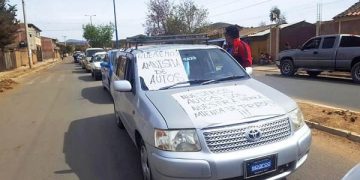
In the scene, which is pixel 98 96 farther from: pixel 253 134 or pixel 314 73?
pixel 253 134

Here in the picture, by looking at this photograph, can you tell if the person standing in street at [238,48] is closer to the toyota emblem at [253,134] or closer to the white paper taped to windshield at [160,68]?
the white paper taped to windshield at [160,68]

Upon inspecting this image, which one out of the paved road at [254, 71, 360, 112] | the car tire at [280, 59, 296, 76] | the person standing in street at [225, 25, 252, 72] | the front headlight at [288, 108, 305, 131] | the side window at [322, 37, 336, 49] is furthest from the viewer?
the car tire at [280, 59, 296, 76]

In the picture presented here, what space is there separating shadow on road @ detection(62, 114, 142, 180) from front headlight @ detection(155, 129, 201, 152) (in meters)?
1.29

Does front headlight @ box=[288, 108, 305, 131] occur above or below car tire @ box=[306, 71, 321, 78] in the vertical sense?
above

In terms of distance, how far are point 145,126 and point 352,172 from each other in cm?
233

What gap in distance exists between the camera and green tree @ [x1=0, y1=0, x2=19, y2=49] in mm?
32406

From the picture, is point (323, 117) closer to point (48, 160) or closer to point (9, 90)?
point (48, 160)

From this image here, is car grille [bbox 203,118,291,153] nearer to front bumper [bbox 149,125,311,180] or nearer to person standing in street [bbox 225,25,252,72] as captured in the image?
front bumper [bbox 149,125,311,180]

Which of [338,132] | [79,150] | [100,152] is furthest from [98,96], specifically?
[338,132]

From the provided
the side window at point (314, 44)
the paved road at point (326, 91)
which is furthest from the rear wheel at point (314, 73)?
the paved road at point (326, 91)

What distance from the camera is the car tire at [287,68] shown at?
17.6m

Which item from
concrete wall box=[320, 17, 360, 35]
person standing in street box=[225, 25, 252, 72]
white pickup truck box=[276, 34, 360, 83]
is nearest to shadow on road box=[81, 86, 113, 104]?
person standing in street box=[225, 25, 252, 72]

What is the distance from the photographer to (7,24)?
33.4 m

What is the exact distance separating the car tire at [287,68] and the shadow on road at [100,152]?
11253 mm
